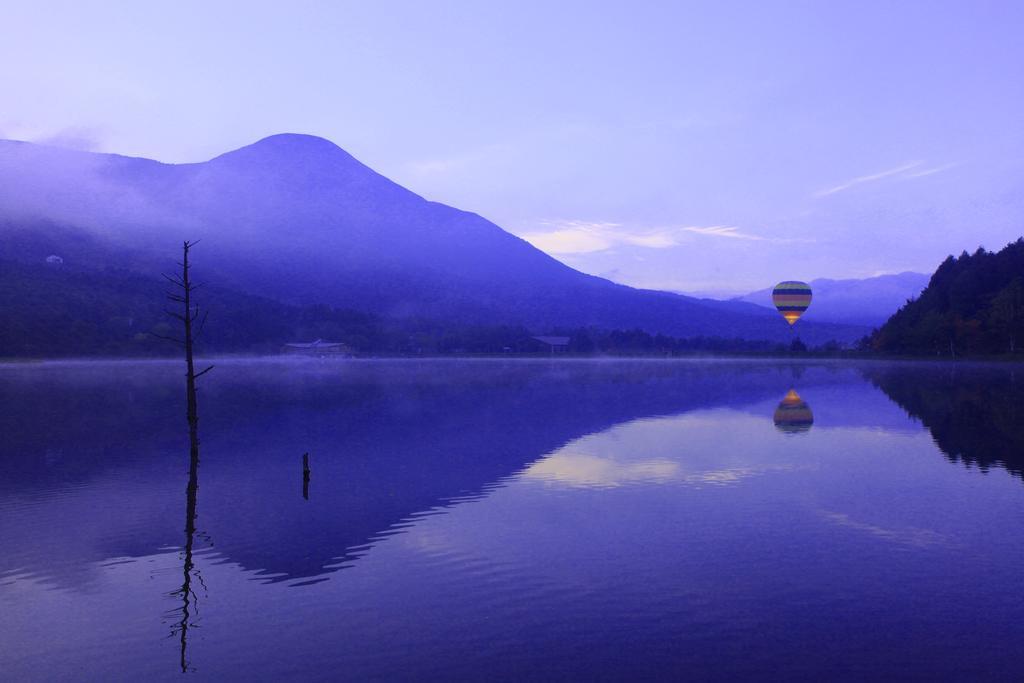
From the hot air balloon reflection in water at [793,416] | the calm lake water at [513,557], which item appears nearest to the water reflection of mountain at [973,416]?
the calm lake water at [513,557]

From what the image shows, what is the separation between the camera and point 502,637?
60.3ft

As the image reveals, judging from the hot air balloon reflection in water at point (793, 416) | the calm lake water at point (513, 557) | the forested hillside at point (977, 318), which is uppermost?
the forested hillside at point (977, 318)

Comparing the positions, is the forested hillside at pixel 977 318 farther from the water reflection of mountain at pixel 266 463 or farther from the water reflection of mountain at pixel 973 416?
the water reflection of mountain at pixel 266 463

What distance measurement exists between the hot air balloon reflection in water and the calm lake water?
20.2 ft

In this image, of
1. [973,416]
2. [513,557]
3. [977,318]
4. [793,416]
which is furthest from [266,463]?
[977,318]

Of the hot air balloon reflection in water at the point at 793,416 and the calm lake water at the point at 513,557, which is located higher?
the hot air balloon reflection in water at the point at 793,416

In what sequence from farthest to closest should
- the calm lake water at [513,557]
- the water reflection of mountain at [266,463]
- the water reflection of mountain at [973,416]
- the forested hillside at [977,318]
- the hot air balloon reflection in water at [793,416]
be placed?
the forested hillside at [977,318] → the hot air balloon reflection in water at [793,416] → the water reflection of mountain at [973,416] → the water reflection of mountain at [266,463] → the calm lake water at [513,557]

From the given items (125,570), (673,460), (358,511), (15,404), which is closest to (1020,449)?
(673,460)

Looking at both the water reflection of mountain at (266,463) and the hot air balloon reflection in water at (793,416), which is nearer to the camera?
the water reflection of mountain at (266,463)

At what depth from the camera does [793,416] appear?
6944 cm

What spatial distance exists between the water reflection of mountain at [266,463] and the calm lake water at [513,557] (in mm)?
209

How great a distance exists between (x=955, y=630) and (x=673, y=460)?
2624 centimetres

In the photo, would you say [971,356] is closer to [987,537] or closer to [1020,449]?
[1020,449]

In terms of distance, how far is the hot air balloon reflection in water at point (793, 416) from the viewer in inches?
2378
